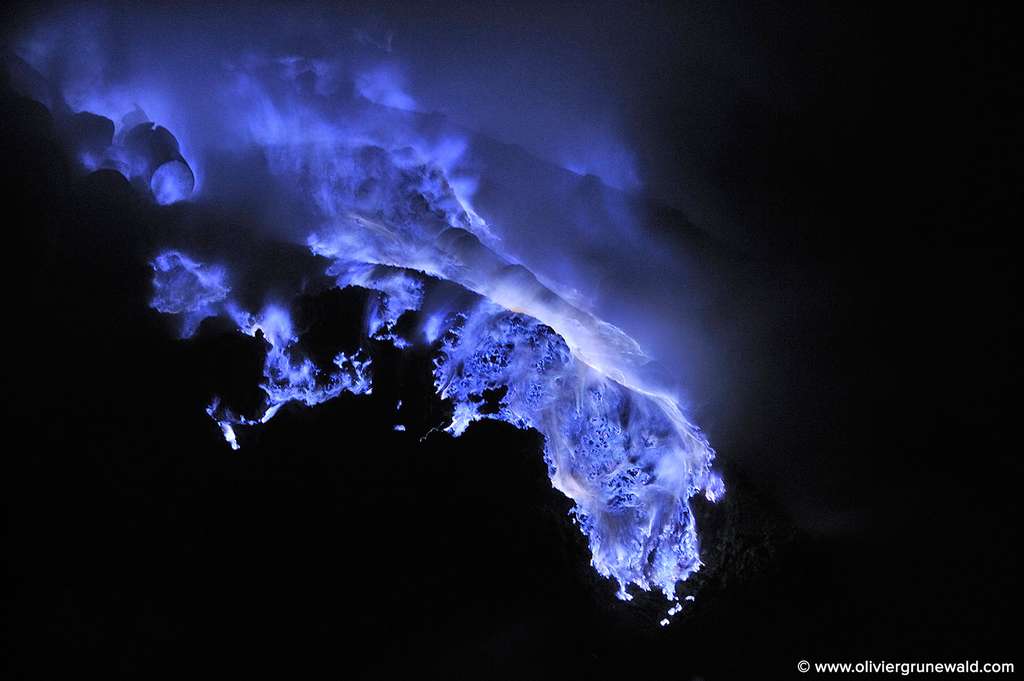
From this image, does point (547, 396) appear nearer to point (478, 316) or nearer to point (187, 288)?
point (478, 316)

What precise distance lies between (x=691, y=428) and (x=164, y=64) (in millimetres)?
7222

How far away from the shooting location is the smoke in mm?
6047

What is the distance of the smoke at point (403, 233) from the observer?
6047 millimetres

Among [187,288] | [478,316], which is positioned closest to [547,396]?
[478,316]

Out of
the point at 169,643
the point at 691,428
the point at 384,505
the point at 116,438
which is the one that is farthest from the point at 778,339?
the point at 169,643

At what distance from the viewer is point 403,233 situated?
6652 mm

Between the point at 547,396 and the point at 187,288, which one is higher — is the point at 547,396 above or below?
above

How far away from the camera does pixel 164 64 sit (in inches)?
244

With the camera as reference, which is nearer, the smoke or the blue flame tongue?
the smoke

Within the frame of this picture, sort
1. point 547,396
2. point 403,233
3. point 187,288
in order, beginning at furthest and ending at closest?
point 547,396 < point 403,233 < point 187,288

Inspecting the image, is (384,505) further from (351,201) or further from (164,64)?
(164,64)

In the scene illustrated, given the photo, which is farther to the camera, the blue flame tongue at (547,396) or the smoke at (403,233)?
the blue flame tongue at (547,396)

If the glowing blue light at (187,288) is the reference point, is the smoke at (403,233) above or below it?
above

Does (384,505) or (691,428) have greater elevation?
(691,428)
